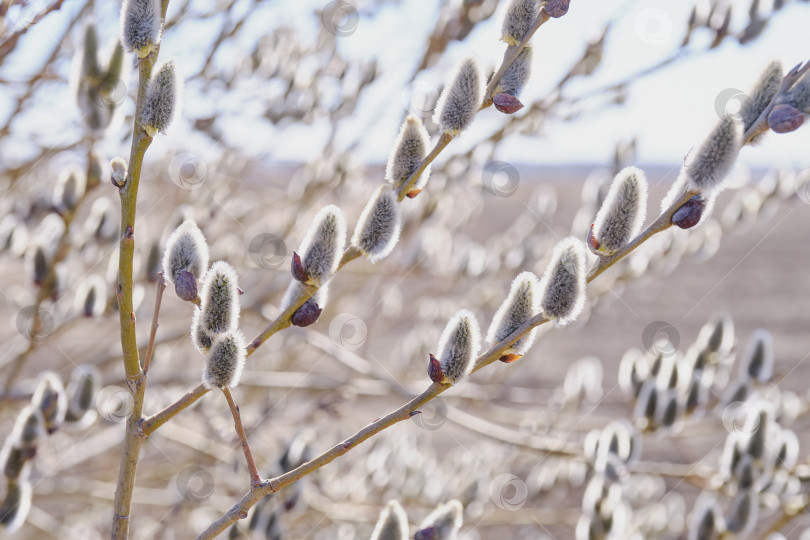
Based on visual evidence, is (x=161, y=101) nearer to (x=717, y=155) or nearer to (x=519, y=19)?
(x=519, y=19)

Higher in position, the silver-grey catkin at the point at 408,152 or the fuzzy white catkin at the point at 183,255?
the silver-grey catkin at the point at 408,152

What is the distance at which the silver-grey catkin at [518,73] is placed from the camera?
985mm

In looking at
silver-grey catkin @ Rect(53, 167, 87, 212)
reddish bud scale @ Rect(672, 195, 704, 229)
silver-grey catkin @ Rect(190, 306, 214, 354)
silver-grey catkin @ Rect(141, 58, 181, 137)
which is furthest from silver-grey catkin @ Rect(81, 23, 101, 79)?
reddish bud scale @ Rect(672, 195, 704, 229)

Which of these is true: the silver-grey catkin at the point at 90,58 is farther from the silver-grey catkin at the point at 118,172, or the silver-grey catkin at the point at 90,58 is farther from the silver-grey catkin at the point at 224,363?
the silver-grey catkin at the point at 224,363

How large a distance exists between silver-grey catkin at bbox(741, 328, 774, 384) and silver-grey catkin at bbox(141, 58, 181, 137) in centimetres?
155

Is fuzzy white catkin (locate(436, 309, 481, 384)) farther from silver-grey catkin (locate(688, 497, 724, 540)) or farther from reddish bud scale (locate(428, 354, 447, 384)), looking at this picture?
silver-grey catkin (locate(688, 497, 724, 540))

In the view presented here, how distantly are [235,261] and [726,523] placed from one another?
6.26 ft

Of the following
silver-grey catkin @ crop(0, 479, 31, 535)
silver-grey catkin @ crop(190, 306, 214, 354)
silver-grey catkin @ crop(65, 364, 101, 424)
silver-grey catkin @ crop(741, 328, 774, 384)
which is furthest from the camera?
silver-grey catkin @ crop(741, 328, 774, 384)

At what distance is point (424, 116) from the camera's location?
2.16 m

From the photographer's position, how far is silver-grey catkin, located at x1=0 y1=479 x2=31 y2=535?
1281 mm

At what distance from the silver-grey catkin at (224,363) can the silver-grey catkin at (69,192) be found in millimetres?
834

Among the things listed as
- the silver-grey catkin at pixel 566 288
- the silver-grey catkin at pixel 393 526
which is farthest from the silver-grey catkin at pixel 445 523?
the silver-grey catkin at pixel 566 288

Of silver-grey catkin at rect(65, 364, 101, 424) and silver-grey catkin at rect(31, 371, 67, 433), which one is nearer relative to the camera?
silver-grey catkin at rect(31, 371, 67, 433)

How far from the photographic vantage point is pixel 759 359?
1.89m
